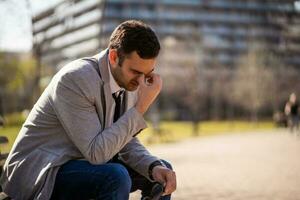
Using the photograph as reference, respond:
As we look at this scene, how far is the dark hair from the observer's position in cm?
341

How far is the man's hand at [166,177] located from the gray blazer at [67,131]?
0.44 m

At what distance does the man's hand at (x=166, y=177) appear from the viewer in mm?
3777

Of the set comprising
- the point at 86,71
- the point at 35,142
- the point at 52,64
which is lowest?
the point at 52,64

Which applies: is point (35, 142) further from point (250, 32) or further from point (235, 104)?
point (250, 32)

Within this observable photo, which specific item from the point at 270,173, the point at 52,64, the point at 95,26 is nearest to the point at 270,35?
the point at 95,26

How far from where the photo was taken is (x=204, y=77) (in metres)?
85.7

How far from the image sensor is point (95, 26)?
306ft

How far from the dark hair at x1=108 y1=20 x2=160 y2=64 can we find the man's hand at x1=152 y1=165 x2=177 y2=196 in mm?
792

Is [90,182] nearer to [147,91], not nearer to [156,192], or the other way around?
[156,192]

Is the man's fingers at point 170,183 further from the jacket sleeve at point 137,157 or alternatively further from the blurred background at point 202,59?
the blurred background at point 202,59

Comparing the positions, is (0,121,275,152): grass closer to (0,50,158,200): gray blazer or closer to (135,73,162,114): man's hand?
(0,50,158,200): gray blazer

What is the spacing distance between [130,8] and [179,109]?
68.0ft

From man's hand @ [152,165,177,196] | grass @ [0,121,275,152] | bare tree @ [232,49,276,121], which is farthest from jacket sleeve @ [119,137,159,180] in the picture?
bare tree @ [232,49,276,121]

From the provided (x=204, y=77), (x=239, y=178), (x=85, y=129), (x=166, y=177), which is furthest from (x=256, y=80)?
(x=85, y=129)
